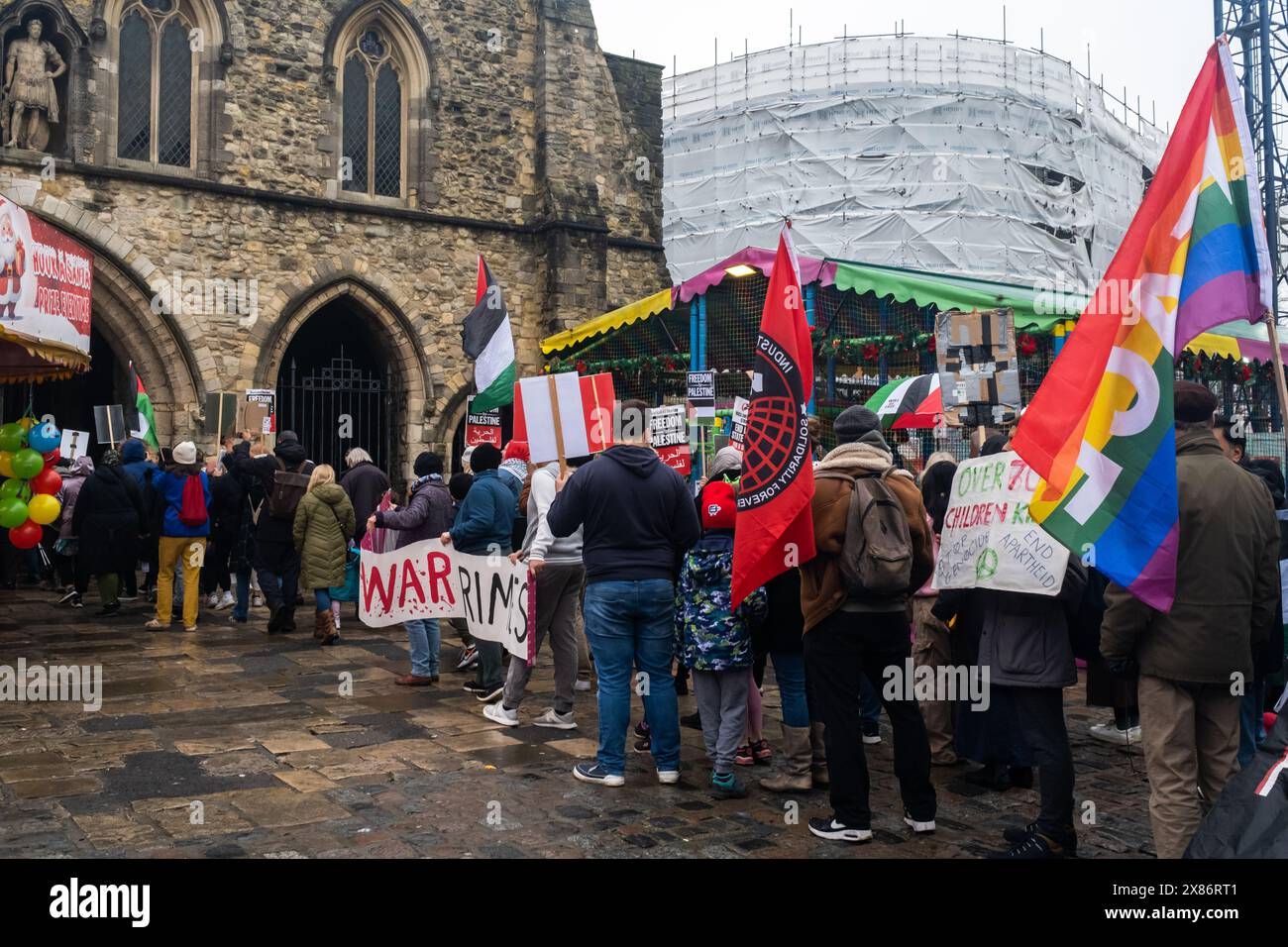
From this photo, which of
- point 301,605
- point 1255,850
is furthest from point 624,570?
point 301,605

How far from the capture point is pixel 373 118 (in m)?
18.3

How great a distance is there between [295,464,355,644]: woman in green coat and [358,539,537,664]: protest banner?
5.72 ft

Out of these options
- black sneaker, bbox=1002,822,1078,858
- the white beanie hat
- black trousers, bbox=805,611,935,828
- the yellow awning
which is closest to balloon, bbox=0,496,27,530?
the white beanie hat

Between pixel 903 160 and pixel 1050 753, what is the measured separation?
74.3 ft

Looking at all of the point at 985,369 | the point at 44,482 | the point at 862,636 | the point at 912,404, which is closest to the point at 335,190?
the point at 44,482

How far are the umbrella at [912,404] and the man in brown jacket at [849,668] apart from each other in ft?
20.3

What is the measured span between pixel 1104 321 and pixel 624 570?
2.59 meters

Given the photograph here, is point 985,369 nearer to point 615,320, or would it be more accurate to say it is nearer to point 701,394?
point 701,394

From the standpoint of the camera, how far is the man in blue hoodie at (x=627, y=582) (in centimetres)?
571

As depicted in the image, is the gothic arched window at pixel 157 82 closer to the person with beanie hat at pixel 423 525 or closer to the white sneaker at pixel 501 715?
the person with beanie hat at pixel 423 525
